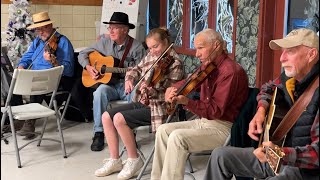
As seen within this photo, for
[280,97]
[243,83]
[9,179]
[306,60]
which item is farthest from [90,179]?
[306,60]

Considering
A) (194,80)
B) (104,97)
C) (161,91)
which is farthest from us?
(104,97)

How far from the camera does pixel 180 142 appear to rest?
2551 mm

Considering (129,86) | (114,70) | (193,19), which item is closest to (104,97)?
(114,70)

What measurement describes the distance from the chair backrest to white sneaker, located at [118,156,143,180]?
0.92m

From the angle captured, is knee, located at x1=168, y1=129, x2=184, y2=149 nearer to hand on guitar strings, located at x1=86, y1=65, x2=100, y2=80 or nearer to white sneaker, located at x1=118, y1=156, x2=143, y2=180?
white sneaker, located at x1=118, y1=156, x2=143, y2=180

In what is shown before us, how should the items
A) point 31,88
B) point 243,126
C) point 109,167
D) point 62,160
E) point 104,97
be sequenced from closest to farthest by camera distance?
point 243,126 < point 109,167 < point 31,88 < point 62,160 < point 104,97

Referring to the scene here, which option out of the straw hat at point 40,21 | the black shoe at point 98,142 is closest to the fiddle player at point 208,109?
the black shoe at point 98,142

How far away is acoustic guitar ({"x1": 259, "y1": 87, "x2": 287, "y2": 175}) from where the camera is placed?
5.64ft

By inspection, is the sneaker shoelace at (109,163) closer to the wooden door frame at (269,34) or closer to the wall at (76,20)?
the wooden door frame at (269,34)

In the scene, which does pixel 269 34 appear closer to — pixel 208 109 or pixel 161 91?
pixel 161 91

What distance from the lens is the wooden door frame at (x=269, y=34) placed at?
3721 millimetres

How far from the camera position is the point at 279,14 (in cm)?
372

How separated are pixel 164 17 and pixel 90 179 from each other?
10.3 ft

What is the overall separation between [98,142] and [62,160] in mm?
378
